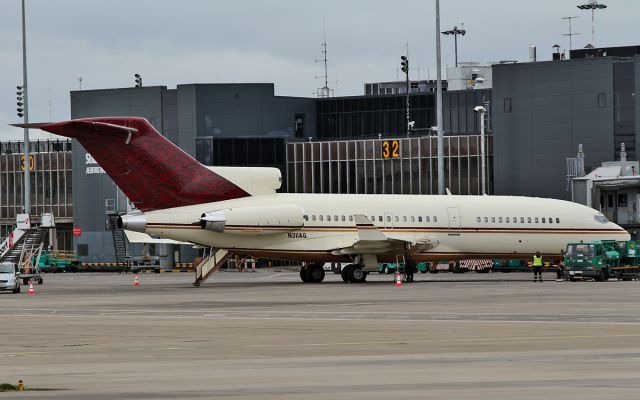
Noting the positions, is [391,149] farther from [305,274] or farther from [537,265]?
[537,265]

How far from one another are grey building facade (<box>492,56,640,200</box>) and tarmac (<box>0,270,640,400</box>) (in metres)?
42.2

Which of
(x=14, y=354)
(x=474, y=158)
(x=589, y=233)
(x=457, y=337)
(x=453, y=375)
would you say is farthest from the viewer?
(x=474, y=158)

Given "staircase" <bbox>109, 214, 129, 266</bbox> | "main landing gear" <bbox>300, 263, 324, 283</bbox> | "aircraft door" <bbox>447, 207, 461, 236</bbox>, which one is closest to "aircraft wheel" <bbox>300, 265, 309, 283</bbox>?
"main landing gear" <bbox>300, 263, 324, 283</bbox>

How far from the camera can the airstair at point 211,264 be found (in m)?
60.4

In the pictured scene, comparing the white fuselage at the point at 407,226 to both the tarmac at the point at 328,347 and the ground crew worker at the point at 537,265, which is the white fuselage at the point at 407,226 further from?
the tarmac at the point at 328,347

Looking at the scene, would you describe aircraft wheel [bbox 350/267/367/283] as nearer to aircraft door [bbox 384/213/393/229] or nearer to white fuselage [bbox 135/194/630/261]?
white fuselage [bbox 135/194/630/261]

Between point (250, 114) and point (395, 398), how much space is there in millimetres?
88997

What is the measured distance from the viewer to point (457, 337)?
91.0 feet

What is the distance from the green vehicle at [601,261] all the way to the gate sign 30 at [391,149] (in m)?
38.2

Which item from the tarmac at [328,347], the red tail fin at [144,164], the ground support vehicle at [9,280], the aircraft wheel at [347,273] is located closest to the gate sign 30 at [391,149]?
the aircraft wheel at [347,273]

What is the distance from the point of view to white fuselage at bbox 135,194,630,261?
59312 mm

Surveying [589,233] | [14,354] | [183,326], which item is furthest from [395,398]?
[589,233]

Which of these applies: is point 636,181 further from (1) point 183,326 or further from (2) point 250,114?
(1) point 183,326

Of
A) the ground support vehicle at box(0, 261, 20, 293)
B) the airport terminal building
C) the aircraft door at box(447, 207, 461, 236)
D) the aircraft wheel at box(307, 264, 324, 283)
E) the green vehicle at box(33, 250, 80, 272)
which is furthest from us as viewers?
the green vehicle at box(33, 250, 80, 272)
